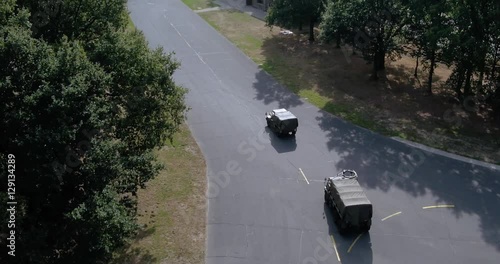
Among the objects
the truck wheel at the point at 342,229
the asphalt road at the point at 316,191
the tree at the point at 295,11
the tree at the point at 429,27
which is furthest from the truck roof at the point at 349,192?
the tree at the point at 295,11

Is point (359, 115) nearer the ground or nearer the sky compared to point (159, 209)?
nearer the sky

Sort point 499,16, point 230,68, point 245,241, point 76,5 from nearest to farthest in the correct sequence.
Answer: point 245,241
point 76,5
point 499,16
point 230,68

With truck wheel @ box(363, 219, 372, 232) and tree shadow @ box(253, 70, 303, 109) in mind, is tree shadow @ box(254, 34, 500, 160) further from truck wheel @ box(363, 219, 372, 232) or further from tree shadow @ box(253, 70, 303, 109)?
truck wheel @ box(363, 219, 372, 232)

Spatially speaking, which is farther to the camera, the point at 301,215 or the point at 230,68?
the point at 230,68

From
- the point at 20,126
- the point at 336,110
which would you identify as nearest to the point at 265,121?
the point at 336,110

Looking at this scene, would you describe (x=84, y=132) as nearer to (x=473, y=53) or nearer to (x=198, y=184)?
(x=198, y=184)

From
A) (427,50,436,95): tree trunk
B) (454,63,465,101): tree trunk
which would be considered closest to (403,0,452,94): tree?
(427,50,436,95): tree trunk

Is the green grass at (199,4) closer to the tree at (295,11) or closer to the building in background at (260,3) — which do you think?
the building in background at (260,3)
